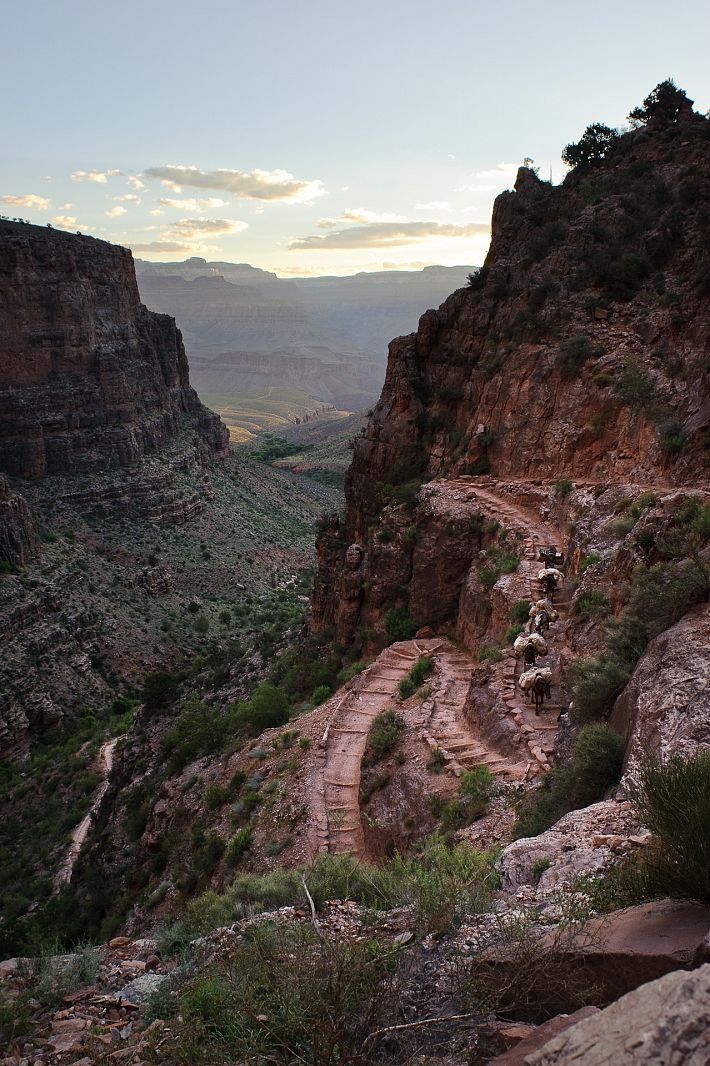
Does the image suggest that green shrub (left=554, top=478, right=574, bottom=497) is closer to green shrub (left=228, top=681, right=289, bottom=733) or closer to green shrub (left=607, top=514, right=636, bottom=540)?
green shrub (left=607, top=514, right=636, bottom=540)

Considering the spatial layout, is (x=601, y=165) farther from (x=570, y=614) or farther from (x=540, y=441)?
(x=570, y=614)

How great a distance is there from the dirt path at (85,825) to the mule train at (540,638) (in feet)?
57.2

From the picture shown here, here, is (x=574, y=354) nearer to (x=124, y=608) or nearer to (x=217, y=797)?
(x=217, y=797)

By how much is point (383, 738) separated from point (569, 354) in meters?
13.6

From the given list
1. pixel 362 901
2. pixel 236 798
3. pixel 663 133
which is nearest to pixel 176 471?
pixel 663 133

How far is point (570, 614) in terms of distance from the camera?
44.3 feet

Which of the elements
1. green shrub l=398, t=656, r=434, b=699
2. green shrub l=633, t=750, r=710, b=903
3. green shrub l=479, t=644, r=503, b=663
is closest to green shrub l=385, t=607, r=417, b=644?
green shrub l=398, t=656, r=434, b=699

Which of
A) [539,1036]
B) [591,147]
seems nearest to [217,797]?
[539,1036]

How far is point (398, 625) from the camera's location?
832 inches

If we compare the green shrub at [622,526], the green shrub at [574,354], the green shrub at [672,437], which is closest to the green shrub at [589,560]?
the green shrub at [622,526]

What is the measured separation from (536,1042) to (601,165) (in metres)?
33.2

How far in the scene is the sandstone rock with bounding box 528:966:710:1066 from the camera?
9.59 ft

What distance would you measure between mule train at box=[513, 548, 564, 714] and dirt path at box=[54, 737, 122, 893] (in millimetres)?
17440

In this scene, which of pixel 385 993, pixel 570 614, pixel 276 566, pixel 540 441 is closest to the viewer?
pixel 385 993
